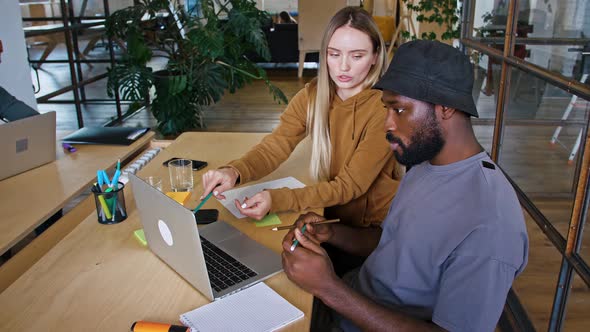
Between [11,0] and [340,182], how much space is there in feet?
10.2

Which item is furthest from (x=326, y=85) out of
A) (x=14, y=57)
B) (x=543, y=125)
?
(x=14, y=57)

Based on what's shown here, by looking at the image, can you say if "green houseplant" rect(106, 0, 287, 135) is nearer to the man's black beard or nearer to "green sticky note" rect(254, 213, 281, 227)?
"green sticky note" rect(254, 213, 281, 227)

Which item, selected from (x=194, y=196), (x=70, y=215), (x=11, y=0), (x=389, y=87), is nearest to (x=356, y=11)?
(x=389, y=87)

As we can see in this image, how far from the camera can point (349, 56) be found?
1.66 m

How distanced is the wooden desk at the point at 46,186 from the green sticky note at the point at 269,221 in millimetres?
652

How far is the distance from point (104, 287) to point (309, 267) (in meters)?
0.47

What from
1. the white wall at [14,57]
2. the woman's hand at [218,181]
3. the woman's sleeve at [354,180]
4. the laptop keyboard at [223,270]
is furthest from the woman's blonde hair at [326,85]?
the white wall at [14,57]

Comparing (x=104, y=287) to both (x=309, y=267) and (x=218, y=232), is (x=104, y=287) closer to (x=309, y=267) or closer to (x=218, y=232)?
(x=218, y=232)

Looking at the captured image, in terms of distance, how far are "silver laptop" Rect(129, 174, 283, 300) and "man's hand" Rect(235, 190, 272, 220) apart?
70 mm

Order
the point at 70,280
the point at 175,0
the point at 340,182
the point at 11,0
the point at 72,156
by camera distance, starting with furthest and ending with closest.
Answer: the point at 175,0 < the point at 11,0 < the point at 72,156 < the point at 340,182 < the point at 70,280

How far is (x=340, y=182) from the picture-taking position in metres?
1.59

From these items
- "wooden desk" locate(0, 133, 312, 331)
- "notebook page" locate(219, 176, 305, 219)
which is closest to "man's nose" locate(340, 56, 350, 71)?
"notebook page" locate(219, 176, 305, 219)

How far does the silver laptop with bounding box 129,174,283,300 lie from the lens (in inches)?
41.2

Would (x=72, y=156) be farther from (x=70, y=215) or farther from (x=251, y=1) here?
(x=251, y=1)
